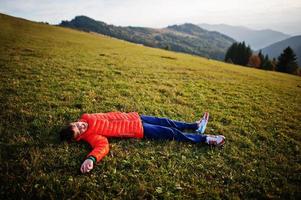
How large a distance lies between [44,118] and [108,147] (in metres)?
3.47

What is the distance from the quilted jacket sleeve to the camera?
5.66 meters

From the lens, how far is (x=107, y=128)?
6691 mm

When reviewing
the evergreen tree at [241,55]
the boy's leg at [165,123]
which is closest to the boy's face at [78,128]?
the boy's leg at [165,123]

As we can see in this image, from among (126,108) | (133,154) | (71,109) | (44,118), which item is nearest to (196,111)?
(126,108)

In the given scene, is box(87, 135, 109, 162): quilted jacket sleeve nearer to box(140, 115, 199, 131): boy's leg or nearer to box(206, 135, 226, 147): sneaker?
box(140, 115, 199, 131): boy's leg

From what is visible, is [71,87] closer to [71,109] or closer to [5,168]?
[71,109]

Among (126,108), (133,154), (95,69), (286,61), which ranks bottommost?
(133,154)

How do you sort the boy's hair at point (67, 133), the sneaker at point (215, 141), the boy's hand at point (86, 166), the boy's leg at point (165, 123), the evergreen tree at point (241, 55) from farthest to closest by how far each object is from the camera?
1. the evergreen tree at point (241, 55)
2. the boy's leg at point (165, 123)
3. the sneaker at point (215, 141)
4. the boy's hair at point (67, 133)
5. the boy's hand at point (86, 166)

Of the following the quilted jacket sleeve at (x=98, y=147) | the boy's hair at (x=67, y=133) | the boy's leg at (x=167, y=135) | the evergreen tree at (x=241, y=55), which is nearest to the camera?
the quilted jacket sleeve at (x=98, y=147)

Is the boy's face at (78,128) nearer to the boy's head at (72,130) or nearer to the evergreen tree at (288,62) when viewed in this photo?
the boy's head at (72,130)

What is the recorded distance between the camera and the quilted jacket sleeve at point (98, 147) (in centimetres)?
566

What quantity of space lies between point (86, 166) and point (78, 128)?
1454mm

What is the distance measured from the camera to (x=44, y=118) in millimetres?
7832

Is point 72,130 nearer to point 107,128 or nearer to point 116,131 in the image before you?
point 107,128
